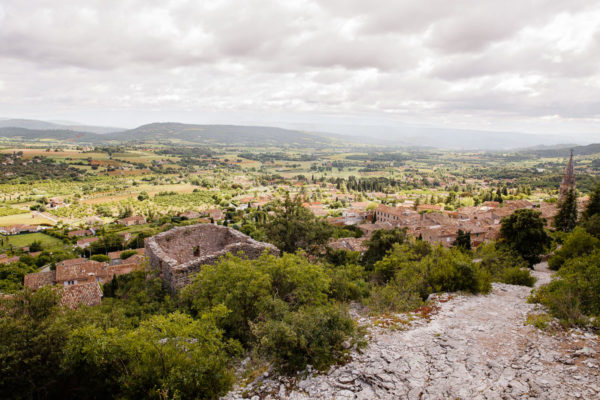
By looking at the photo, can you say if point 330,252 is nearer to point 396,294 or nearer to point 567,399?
point 396,294

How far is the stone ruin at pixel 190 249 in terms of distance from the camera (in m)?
12.3

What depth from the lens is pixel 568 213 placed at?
34594 mm

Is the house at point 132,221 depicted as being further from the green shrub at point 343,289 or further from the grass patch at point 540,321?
the grass patch at point 540,321

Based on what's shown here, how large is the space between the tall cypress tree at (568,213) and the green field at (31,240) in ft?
230

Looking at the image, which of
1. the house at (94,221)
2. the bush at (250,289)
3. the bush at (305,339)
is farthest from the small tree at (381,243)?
the house at (94,221)

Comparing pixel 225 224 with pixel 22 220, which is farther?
pixel 22 220

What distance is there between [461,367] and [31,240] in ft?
231

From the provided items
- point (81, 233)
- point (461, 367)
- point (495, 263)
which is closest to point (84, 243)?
point (81, 233)

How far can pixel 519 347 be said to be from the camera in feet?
24.7

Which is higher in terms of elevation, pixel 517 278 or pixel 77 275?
pixel 517 278

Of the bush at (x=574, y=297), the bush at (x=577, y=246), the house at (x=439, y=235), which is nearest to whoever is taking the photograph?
the bush at (x=574, y=297)

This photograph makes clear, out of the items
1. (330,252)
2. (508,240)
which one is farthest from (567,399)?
(508,240)

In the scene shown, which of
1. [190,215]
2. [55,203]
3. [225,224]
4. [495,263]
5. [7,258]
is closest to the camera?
[495,263]

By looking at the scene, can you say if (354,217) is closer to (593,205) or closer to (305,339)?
(593,205)
